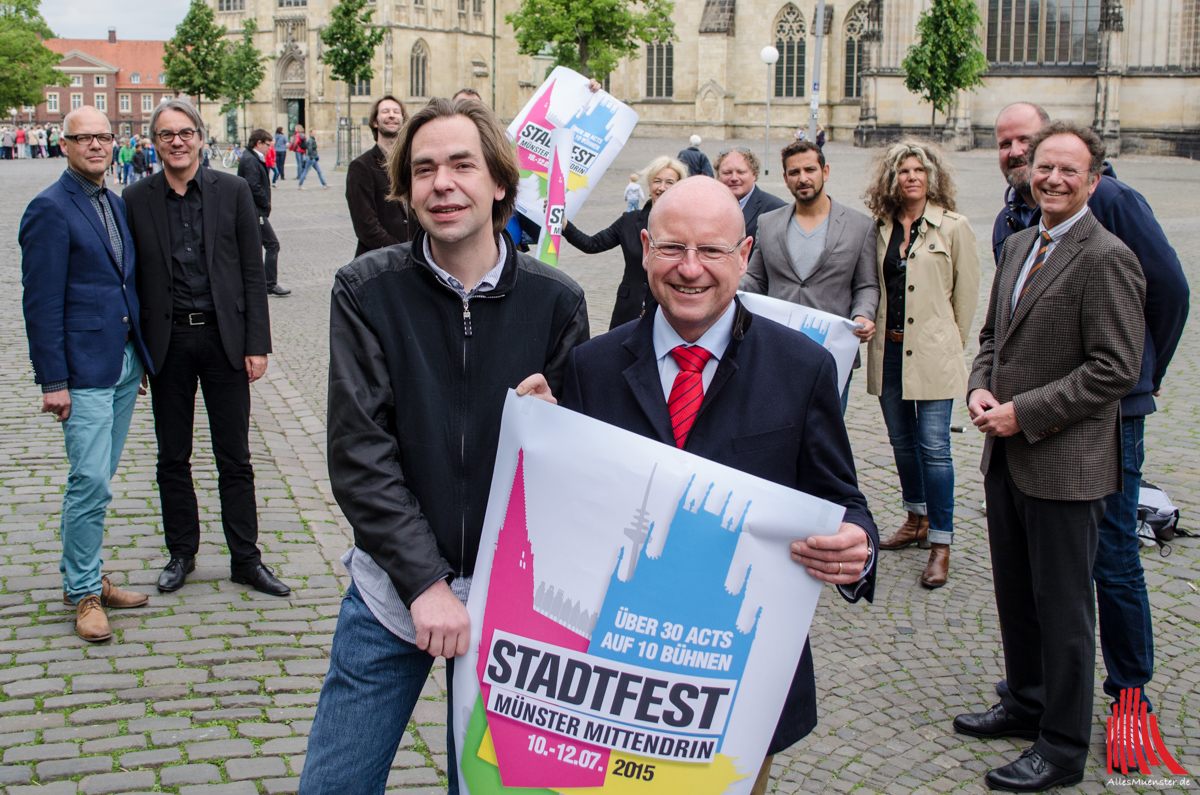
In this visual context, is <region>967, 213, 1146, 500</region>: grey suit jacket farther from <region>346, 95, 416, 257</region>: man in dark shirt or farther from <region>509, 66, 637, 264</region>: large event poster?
<region>346, 95, 416, 257</region>: man in dark shirt

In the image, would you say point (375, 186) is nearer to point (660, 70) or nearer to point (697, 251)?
point (697, 251)

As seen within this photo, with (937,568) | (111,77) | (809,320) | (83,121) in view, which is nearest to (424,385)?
(809,320)

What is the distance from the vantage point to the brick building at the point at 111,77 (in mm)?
122812

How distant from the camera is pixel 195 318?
5.25m

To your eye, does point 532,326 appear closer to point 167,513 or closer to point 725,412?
point 725,412

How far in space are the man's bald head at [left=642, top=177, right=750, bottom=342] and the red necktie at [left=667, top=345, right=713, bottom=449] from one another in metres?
0.07

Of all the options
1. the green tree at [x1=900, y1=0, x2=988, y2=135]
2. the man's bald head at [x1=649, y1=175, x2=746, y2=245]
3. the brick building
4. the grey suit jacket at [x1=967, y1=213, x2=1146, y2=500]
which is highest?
the brick building

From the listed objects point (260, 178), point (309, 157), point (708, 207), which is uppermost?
point (309, 157)

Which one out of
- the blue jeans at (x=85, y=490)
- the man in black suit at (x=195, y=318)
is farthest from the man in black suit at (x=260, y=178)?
the blue jeans at (x=85, y=490)

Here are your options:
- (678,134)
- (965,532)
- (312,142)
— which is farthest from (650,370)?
(678,134)

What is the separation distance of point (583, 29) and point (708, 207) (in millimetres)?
38633

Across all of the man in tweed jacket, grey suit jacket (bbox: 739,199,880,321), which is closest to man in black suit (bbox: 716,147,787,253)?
grey suit jacket (bbox: 739,199,880,321)

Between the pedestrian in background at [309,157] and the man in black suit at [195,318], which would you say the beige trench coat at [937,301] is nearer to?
the man in black suit at [195,318]

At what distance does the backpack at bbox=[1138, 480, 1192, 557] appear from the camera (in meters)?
6.16
